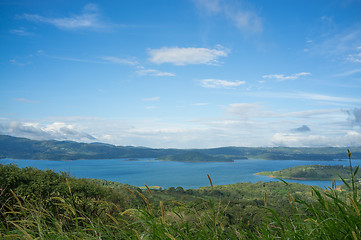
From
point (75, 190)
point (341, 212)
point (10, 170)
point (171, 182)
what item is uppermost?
point (341, 212)

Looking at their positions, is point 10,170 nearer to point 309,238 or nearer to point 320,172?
point 309,238

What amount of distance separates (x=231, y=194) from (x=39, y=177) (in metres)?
83.8

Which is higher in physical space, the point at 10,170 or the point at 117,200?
the point at 10,170

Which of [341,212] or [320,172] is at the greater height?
[341,212]

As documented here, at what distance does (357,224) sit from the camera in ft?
6.75

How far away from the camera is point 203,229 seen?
2.40 metres

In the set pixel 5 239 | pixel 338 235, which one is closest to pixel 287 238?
pixel 338 235

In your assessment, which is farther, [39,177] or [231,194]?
[231,194]

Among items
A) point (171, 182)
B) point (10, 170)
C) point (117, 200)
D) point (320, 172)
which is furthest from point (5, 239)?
point (320, 172)

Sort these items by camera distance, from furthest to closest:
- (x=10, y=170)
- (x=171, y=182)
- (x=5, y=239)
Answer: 1. (x=171, y=182)
2. (x=10, y=170)
3. (x=5, y=239)

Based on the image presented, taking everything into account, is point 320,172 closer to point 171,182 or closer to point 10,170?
point 171,182

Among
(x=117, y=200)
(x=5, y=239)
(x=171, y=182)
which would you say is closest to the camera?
(x=5, y=239)

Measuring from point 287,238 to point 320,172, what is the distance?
187 m

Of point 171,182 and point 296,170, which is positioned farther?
point 296,170
